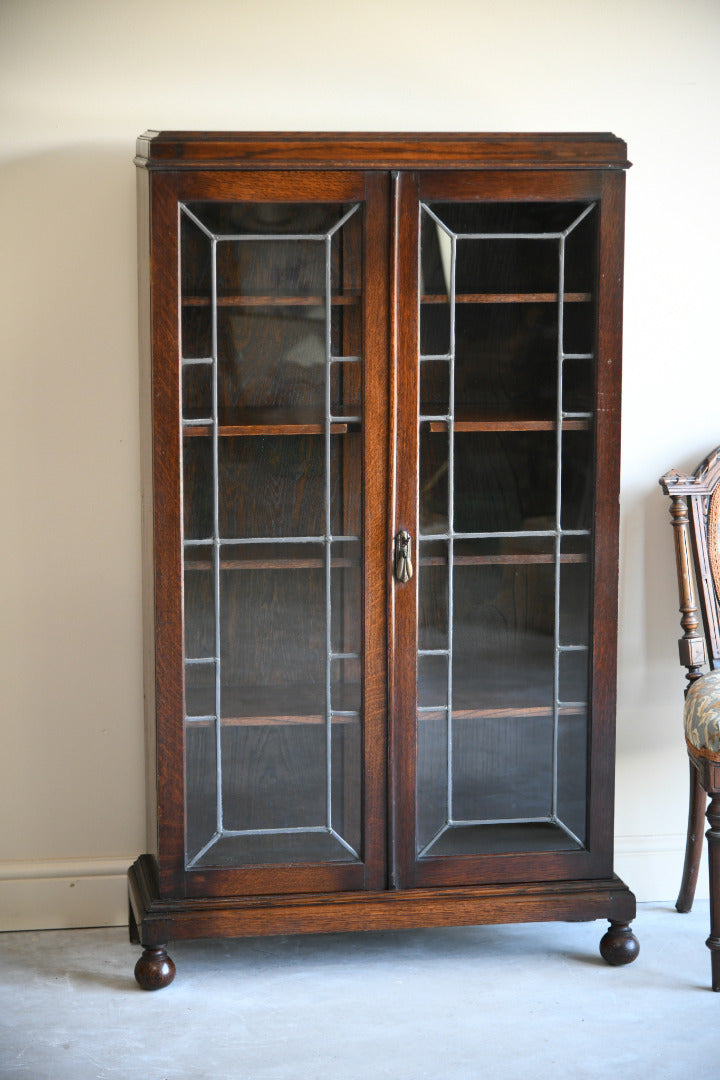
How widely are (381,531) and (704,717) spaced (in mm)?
688

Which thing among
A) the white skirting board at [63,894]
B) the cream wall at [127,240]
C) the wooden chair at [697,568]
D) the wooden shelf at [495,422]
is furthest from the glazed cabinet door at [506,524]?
the white skirting board at [63,894]

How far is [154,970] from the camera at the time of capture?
2.18m

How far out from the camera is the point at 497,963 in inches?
91.2

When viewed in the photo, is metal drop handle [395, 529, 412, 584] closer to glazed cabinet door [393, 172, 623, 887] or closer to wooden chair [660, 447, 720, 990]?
glazed cabinet door [393, 172, 623, 887]

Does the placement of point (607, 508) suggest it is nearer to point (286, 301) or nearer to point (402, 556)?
point (402, 556)

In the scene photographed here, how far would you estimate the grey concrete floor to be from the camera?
1.95 m

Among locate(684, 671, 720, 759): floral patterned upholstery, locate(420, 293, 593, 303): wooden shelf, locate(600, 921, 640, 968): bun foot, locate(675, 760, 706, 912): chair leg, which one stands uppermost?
locate(420, 293, 593, 303): wooden shelf

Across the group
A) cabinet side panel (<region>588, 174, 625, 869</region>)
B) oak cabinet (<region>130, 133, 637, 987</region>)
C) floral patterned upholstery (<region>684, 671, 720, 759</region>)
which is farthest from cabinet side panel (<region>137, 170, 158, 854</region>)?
floral patterned upholstery (<region>684, 671, 720, 759</region>)

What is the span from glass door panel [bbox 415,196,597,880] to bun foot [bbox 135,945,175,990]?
512mm

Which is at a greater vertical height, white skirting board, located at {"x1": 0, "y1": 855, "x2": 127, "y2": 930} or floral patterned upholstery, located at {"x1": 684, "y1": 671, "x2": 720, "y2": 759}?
floral patterned upholstery, located at {"x1": 684, "y1": 671, "x2": 720, "y2": 759}

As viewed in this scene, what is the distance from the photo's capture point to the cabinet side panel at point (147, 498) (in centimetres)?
218

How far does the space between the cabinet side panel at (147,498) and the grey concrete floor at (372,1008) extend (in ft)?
0.91

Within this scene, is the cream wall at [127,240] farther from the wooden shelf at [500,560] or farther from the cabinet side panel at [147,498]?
the wooden shelf at [500,560]

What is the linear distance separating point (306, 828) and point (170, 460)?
73 centimetres
